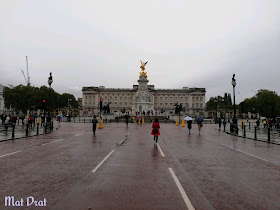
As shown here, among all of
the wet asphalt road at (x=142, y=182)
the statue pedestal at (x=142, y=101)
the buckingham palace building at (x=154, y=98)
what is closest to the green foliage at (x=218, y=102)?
the buckingham palace building at (x=154, y=98)

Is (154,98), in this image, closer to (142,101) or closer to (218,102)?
(218,102)

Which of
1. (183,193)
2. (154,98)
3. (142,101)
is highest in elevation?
(154,98)

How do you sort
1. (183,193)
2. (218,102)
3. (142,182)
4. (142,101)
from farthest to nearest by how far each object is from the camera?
(218,102), (142,101), (142,182), (183,193)

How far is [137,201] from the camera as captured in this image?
191 inches

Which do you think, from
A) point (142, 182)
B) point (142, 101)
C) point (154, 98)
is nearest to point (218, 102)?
point (154, 98)

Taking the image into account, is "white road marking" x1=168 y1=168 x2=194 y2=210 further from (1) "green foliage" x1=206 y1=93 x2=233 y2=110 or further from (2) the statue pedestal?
(1) "green foliage" x1=206 y1=93 x2=233 y2=110

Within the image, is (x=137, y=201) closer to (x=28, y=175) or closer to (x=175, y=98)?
(x=28, y=175)

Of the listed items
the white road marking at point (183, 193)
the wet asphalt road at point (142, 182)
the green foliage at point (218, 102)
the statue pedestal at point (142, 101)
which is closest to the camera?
the white road marking at point (183, 193)

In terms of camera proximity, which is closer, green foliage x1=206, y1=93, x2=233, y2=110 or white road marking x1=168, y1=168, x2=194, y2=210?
white road marking x1=168, y1=168, x2=194, y2=210

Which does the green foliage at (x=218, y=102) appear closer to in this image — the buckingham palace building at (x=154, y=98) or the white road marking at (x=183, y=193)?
the buckingham palace building at (x=154, y=98)

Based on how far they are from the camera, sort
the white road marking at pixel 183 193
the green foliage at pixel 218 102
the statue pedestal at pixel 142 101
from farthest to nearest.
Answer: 1. the green foliage at pixel 218 102
2. the statue pedestal at pixel 142 101
3. the white road marking at pixel 183 193

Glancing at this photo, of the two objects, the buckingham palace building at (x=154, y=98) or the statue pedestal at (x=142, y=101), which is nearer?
the statue pedestal at (x=142, y=101)

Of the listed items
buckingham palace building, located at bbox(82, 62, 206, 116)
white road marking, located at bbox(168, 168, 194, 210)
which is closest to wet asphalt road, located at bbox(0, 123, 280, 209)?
white road marking, located at bbox(168, 168, 194, 210)

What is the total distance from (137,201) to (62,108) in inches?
5491
